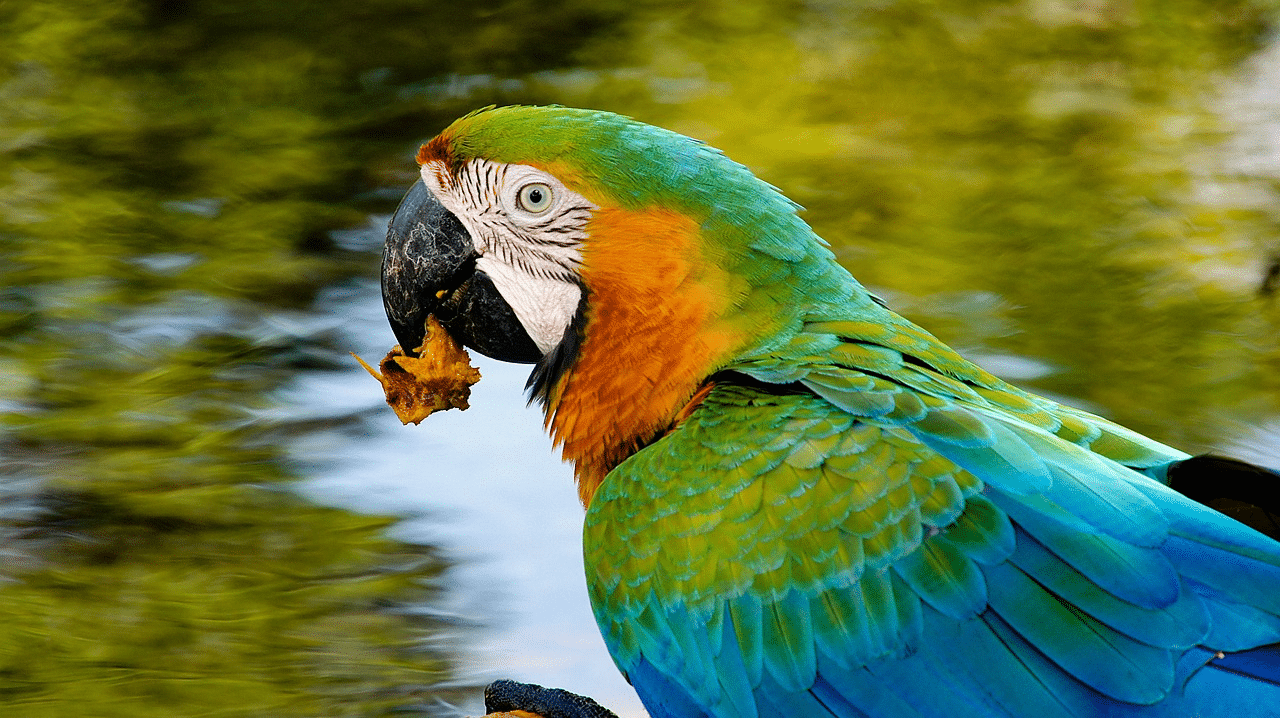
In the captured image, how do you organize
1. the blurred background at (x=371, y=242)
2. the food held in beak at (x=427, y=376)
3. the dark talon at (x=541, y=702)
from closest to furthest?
the dark talon at (x=541, y=702) → the food held in beak at (x=427, y=376) → the blurred background at (x=371, y=242)

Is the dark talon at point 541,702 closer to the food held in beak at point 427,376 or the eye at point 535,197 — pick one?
the food held in beak at point 427,376

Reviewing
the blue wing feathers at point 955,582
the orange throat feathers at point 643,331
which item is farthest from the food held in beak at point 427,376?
the blue wing feathers at point 955,582

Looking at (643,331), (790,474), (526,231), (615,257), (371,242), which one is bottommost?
(790,474)

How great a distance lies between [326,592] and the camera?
2.98 meters

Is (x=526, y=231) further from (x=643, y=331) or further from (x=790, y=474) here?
(x=790, y=474)

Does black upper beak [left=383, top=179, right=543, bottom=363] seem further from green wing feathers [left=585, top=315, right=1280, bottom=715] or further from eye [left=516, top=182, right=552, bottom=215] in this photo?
green wing feathers [left=585, top=315, right=1280, bottom=715]

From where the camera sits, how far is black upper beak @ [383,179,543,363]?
1896mm

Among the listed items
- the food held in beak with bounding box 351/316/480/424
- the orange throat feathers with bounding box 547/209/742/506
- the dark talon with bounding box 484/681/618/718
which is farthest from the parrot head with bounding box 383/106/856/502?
the dark talon with bounding box 484/681/618/718

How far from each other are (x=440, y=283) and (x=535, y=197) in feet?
0.81

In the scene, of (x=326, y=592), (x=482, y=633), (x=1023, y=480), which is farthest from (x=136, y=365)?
(x=1023, y=480)

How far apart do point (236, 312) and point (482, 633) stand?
1.32 metres

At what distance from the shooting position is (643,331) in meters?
1.73

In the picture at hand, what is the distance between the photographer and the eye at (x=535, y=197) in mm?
1783

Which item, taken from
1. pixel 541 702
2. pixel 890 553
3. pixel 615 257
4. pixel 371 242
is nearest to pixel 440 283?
pixel 615 257
